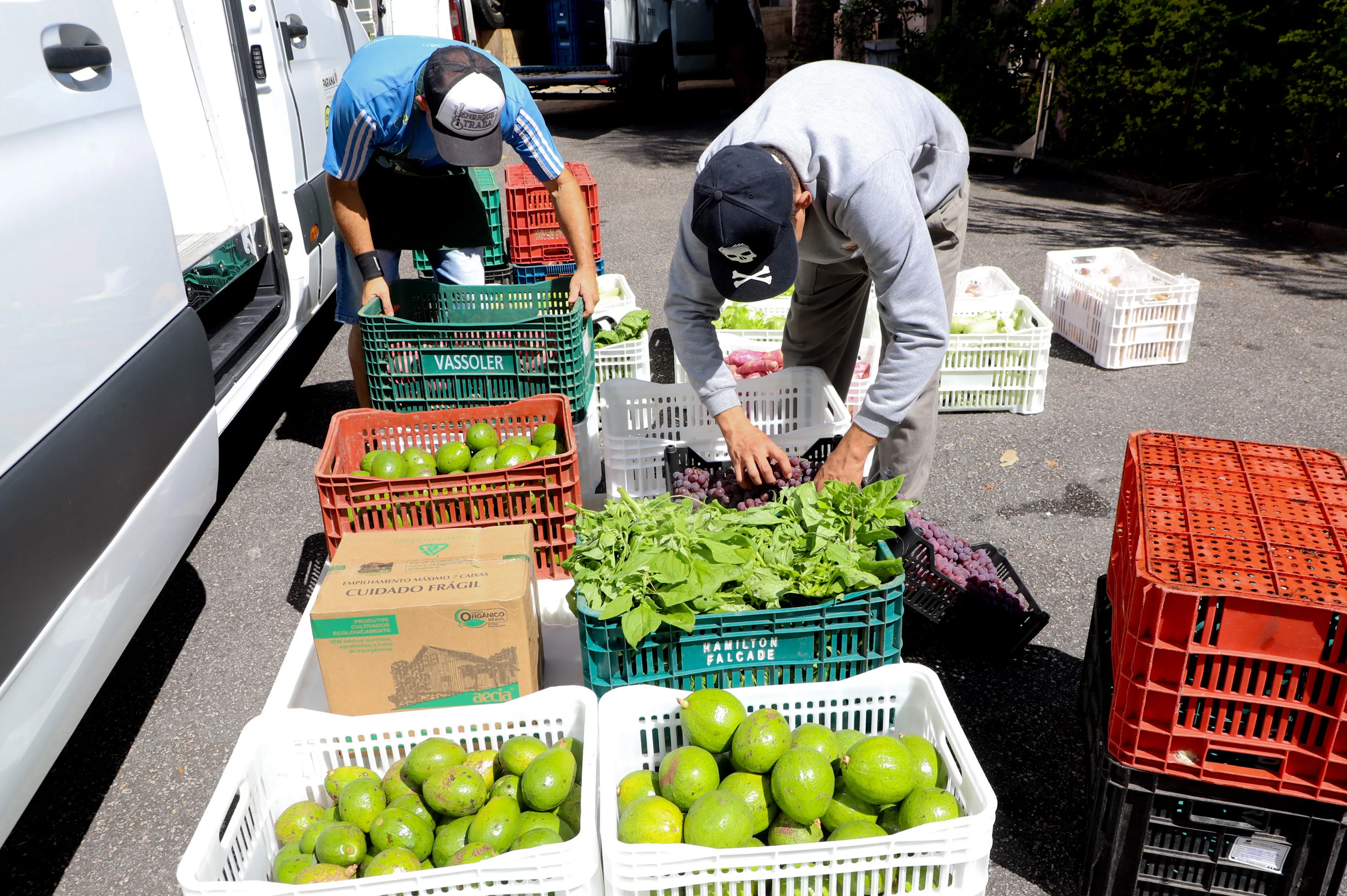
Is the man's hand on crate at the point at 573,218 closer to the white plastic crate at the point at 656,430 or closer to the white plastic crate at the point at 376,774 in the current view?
the white plastic crate at the point at 656,430

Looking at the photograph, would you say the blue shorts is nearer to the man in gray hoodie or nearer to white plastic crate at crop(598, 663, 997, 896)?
the man in gray hoodie

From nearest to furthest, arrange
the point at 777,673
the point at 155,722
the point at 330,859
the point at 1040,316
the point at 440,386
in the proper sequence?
the point at 330,859 → the point at 777,673 → the point at 155,722 → the point at 440,386 → the point at 1040,316

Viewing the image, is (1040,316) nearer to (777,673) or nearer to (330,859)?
(777,673)

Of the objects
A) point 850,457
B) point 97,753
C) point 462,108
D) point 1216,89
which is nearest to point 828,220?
point 850,457

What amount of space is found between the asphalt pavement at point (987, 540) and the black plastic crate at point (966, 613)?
0.31 ft

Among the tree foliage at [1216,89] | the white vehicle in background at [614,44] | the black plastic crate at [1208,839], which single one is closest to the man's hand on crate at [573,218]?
the black plastic crate at [1208,839]

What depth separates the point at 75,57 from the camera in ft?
7.83

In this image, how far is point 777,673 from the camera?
220cm

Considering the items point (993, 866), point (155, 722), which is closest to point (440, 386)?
point (155, 722)

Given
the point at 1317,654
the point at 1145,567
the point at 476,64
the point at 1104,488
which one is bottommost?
the point at 1104,488

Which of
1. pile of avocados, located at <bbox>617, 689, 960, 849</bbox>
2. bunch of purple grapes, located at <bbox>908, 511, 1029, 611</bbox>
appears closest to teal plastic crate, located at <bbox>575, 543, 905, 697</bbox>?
pile of avocados, located at <bbox>617, 689, 960, 849</bbox>

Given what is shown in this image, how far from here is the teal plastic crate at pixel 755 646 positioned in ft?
6.93

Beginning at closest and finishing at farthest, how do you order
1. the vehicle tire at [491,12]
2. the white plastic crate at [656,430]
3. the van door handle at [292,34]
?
the white plastic crate at [656,430] → the van door handle at [292,34] → the vehicle tire at [491,12]

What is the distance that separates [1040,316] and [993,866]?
3376mm
